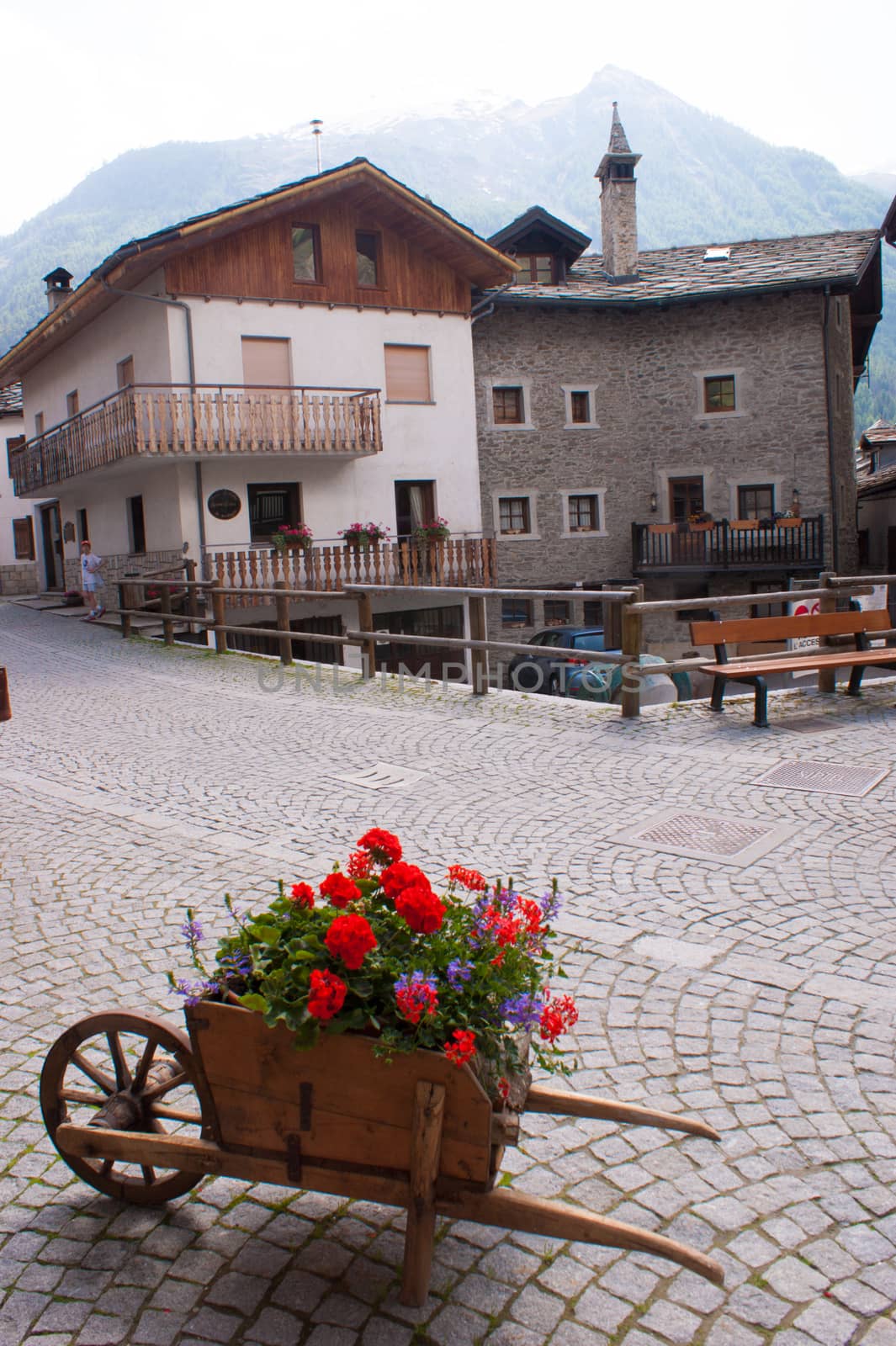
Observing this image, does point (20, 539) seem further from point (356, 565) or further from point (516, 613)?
point (356, 565)

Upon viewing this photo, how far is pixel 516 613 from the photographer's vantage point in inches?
1136

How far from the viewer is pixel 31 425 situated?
104 ft

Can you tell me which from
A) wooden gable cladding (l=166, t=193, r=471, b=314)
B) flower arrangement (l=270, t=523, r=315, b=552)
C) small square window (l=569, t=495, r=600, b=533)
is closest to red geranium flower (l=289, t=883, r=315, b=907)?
flower arrangement (l=270, t=523, r=315, b=552)

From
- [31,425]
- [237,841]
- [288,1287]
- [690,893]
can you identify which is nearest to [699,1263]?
[288,1287]

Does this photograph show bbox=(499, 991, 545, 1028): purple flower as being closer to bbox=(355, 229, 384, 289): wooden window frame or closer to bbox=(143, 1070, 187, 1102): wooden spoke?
bbox=(143, 1070, 187, 1102): wooden spoke

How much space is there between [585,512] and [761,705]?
21191 millimetres

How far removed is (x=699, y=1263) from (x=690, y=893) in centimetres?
297

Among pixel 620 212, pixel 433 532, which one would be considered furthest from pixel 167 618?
pixel 620 212

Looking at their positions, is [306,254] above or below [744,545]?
above

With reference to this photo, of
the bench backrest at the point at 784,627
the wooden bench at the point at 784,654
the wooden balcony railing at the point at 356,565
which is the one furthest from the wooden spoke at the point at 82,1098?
the wooden balcony railing at the point at 356,565

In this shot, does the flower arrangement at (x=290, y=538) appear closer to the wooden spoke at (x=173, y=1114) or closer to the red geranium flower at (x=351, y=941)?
the wooden spoke at (x=173, y=1114)

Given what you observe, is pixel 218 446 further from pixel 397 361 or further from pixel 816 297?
pixel 816 297

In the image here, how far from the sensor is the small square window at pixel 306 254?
22.8 m

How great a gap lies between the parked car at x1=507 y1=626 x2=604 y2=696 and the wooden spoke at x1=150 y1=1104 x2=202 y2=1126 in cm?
1118
